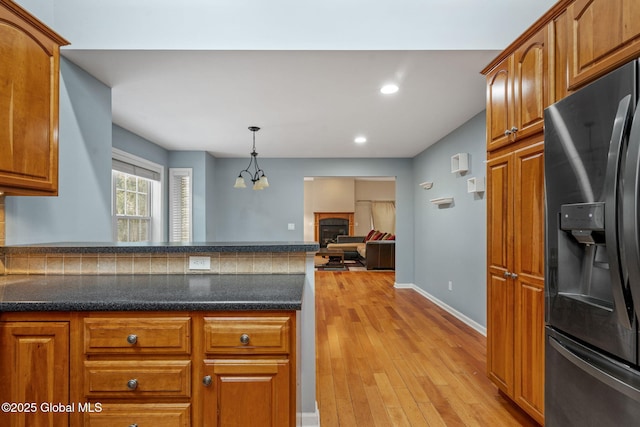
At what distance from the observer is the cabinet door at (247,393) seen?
4.02ft

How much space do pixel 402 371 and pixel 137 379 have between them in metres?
1.97

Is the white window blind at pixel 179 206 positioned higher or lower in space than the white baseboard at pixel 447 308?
higher

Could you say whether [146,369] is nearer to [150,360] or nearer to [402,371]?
[150,360]

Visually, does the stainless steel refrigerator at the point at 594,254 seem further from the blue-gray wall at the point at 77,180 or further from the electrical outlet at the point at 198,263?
the blue-gray wall at the point at 77,180

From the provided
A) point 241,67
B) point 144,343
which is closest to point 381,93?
point 241,67

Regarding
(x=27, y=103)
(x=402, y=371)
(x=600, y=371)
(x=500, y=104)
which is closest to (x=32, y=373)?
(x=27, y=103)

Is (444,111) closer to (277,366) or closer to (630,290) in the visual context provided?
(630,290)

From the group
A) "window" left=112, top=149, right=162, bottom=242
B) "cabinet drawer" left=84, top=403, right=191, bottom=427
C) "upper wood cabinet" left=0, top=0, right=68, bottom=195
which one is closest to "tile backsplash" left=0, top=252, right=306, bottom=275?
"upper wood cabinet" left=0, top=0, right=68, bottom=195

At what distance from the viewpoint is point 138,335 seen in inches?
49.0

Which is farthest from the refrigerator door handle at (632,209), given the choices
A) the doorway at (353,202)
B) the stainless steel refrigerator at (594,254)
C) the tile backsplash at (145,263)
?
the doorway at (353,202)

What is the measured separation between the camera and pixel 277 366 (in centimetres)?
124

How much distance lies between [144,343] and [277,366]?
0.51 metres

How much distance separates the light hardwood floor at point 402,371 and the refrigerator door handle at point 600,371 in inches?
34.2

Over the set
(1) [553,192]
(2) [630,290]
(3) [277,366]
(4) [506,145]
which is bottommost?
(3) [277,366]
